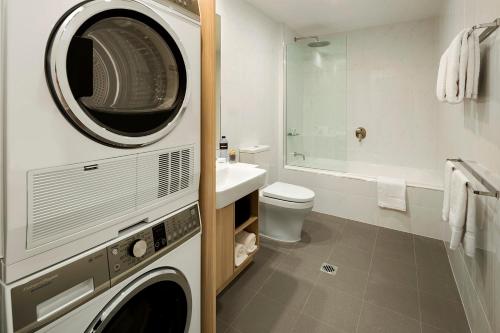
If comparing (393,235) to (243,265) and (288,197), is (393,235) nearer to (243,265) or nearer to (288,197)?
(288,197)

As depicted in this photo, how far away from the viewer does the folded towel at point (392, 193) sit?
2668 mm

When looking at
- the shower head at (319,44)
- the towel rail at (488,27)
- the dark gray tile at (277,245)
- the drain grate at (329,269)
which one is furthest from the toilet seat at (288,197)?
the shower head at (319,44)

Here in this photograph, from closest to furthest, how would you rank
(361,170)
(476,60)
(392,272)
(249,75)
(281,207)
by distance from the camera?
(476,60), (392,272), (281,207), (249,75), (361,170)

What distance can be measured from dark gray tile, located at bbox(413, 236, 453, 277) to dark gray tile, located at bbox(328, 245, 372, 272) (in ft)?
1.33

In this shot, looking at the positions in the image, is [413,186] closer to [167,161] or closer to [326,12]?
[326,12]

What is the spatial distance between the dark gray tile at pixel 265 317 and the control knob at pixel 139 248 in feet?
3.08

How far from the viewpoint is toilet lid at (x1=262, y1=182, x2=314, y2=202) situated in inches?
90.5

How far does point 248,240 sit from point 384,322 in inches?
39.0

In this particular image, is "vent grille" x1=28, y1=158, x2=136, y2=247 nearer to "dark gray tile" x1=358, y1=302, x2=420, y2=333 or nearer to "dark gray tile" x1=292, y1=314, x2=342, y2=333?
"dark gray tile" x1=292, y1=314, x2=342, y2=333

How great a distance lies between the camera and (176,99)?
39.4 inches

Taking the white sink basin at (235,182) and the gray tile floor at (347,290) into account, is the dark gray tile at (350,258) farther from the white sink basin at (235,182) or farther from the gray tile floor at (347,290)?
the white sink basin at (235,182)

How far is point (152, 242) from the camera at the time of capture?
3.02 ft

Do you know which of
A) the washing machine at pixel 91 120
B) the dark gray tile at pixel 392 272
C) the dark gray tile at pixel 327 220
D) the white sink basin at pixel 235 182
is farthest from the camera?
the dark gray tile at pixel 327 220

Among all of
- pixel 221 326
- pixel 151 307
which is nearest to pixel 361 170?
pixel 221 326
